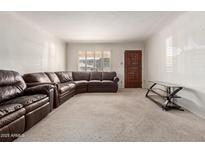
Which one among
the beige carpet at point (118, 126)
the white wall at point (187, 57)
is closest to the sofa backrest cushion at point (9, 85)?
the beige carpet at point (118, 126)

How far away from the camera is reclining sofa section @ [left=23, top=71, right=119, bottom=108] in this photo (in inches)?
169

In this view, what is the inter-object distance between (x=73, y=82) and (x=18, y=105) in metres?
3.95

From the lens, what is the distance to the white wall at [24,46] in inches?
143

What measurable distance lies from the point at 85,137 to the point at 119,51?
661 centimetres

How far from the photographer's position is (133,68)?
836 cm

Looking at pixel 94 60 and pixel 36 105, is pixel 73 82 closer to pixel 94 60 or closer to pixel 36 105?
pixel 94 60

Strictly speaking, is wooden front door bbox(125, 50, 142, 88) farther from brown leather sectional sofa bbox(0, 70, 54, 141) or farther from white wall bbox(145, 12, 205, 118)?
brown leather sectional sofa bbox(0, 70, 54, 141)

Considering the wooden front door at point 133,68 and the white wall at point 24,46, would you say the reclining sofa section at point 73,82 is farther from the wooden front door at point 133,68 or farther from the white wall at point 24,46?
the wooden front door at point 133,68

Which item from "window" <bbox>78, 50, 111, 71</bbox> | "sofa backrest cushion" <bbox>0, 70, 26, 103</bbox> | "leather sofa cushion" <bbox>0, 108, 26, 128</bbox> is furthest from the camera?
"window" <bbox>78, 50, 111, 71</bbox>

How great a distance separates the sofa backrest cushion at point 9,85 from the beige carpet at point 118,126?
0.75 m

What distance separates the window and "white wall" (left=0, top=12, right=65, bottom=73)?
204 cm

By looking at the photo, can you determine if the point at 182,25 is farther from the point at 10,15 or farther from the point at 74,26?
the point at 10,15

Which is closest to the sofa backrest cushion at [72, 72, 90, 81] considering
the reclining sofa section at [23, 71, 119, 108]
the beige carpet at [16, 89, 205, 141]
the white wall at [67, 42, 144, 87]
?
the reclining sofa section at [23, 71, 119, 108]

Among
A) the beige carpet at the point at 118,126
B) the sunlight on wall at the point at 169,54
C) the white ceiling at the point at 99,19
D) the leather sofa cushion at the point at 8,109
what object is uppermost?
the white ceiling at the point at 99,19
